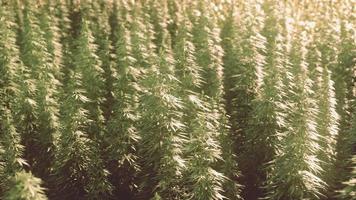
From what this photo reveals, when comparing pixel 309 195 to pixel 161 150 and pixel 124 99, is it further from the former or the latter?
pixel 124 99

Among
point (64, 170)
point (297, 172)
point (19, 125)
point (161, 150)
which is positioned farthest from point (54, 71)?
point (297, 172)

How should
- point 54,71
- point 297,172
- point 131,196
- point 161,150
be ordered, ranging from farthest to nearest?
point 54,71 < point 131,196 < point 161,150 < point 297,172

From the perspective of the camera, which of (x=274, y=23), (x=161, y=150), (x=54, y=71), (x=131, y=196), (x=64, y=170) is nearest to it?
(x=161, y=150)

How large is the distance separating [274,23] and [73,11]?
13.9 meters

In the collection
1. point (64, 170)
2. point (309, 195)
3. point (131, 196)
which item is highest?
point (309, 195)

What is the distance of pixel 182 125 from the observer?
45.0 feet

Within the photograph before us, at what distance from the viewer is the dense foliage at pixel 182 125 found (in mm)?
12867

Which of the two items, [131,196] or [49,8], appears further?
[49,8]

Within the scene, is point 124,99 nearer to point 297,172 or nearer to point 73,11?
point 297,172

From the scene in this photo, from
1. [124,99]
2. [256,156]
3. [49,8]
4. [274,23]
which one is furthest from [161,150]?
[49,8]

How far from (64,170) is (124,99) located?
2850 mm

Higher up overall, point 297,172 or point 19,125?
point 297,172

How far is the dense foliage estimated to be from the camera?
1287 cm

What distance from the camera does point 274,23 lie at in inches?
859
